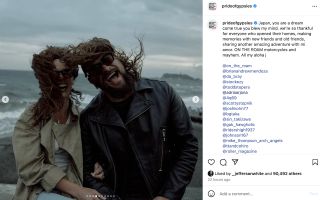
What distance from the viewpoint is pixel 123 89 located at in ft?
6.70

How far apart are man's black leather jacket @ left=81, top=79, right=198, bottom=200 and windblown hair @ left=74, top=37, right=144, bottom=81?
0.21ft

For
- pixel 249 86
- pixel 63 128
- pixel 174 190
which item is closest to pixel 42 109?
pixel 63 128

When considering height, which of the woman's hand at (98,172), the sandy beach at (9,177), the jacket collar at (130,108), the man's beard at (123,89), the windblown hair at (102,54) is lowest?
the sandy beach at (9,177)

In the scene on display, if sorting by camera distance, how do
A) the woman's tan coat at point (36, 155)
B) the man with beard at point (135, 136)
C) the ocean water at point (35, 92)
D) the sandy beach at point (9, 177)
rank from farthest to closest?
1. the sandy beach at point (9, 177)
2. the ocean water at point (35, 92)
3. the man with beard at point (135, 136)
4. the woman's tan coat at point (36, 155)

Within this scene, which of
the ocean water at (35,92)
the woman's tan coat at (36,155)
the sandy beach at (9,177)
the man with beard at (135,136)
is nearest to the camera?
the woman's tan coat at (36,155)

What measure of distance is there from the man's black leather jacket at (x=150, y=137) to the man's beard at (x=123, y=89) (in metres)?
0.03

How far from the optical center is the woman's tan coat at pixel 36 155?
1960 mm

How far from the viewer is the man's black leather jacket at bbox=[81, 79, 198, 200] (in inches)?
81.4

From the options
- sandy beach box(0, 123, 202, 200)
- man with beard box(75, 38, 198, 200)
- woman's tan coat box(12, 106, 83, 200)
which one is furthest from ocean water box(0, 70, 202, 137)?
sandy beach box(0, 123, 202, 200)

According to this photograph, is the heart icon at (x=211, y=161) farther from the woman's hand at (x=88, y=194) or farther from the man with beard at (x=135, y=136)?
the woman's hand at (x=88, y=194)

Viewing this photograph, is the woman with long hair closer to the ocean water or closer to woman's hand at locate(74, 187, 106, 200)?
woman's hand at locate(74, 187, 106, 200)

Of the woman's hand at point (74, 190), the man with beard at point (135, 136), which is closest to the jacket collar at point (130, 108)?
the man with beard at point (135, 136)

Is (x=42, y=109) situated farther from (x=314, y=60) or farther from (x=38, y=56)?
(x=314, y=60)

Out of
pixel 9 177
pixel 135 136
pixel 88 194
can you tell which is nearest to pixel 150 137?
pixel 135 136
